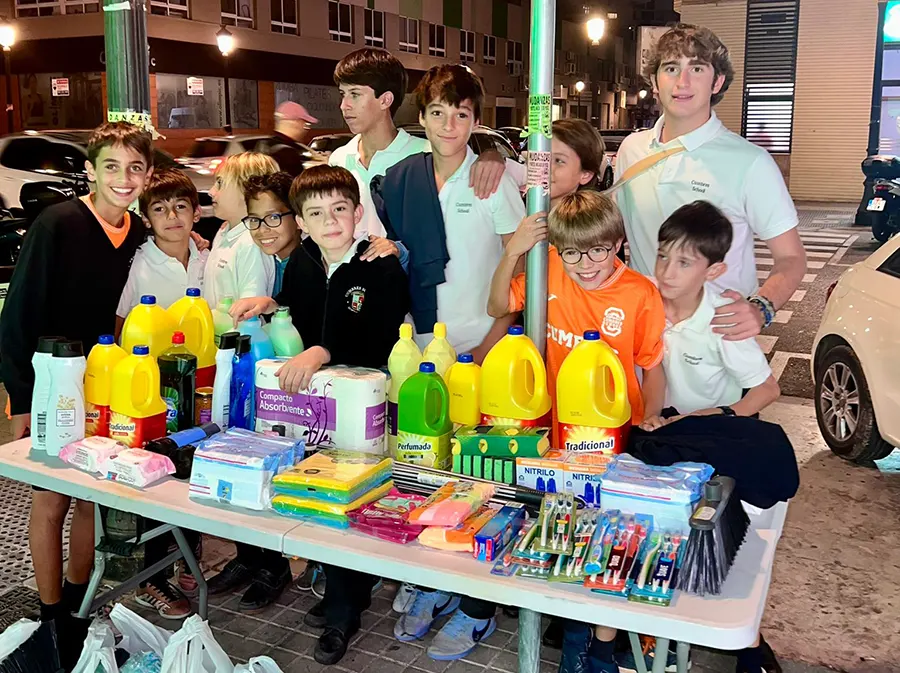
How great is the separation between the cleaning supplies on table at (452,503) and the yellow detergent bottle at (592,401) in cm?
31

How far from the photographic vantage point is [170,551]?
3678 mm

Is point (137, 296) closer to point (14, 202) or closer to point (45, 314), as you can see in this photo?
point (45, 314)

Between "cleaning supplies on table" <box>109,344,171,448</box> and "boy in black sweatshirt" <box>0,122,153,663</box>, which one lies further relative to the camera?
"boy in black sweatshirt" <box>0,122,153,663</box>

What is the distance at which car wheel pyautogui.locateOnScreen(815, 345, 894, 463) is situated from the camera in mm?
5273

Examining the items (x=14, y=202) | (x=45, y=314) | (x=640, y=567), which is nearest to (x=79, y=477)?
(x=45, y=314)

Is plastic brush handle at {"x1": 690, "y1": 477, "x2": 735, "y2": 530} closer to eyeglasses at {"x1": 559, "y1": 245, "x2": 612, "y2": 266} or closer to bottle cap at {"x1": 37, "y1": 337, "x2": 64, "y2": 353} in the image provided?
eyeglasses at {"x1": 559, "y1": 245, "x2": 612, "y2": 266}

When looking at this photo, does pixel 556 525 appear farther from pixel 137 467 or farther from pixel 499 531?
pixel 137 467

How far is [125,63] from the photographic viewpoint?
159 inches

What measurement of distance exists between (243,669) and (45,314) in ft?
4.54

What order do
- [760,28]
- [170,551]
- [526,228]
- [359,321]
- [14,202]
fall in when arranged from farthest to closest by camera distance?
[760,28] → [14,202] → [170,551] → [359,321] → [526,228]

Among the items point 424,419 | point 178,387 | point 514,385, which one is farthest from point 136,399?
point 514,385

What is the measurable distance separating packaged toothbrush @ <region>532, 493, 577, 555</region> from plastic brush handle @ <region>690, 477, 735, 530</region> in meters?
0.28

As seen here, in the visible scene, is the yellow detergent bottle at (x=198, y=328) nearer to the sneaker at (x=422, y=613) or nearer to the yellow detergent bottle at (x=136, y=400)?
the yellow detergent bottle at (x=136, y=400)

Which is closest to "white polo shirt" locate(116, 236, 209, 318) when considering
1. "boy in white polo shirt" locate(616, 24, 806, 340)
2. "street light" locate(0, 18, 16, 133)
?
"boy in white polo shirt" locate(616, 24, 806, 340)
